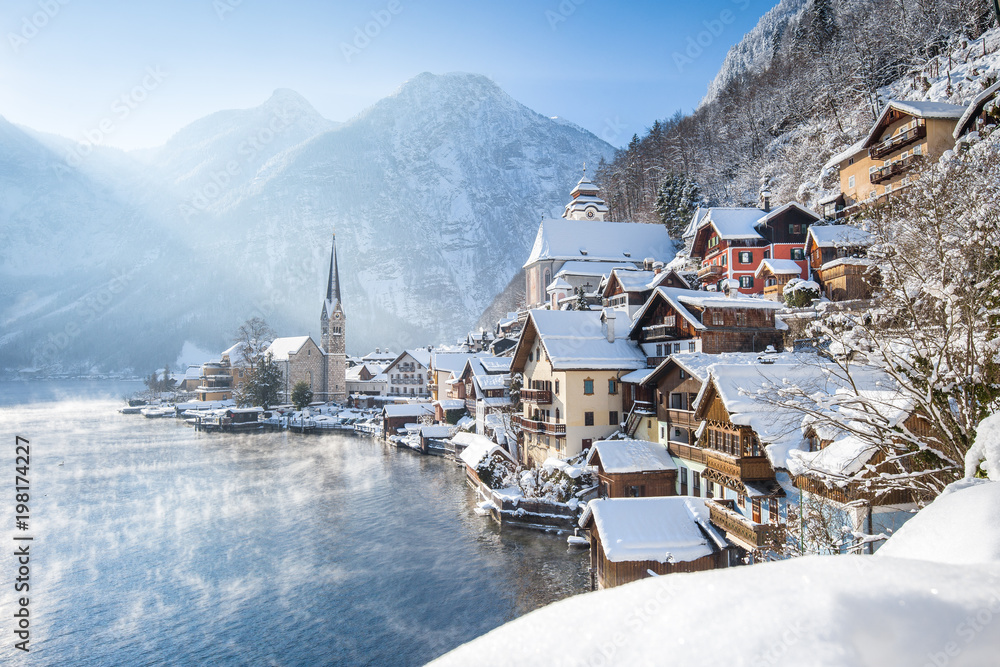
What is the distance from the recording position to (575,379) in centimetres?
3338

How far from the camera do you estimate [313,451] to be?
59156 millimetres

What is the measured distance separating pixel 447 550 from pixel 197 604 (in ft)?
37.3

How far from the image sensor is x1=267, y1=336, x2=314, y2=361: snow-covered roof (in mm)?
99281

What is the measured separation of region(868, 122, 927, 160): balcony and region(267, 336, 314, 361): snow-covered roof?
9084 centimetres

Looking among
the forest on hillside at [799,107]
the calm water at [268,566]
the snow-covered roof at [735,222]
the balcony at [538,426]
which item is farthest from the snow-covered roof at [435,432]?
the forest on hillside at [799,107]

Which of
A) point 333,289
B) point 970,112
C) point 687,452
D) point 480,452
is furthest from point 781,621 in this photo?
point 333,289

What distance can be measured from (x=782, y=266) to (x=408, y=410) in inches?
1914

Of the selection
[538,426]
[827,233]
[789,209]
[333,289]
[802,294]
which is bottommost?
[538,426]

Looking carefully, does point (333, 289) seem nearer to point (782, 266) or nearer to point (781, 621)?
point (782, 266)

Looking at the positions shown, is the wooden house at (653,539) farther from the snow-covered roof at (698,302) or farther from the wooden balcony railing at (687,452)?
the snow-covered roof at (698,302)

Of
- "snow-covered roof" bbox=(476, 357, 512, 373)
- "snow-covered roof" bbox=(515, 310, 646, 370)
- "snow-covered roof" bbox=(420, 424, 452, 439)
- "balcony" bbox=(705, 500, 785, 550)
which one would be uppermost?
"snow-covered roof" bbox=(515, 310, 646, 370)

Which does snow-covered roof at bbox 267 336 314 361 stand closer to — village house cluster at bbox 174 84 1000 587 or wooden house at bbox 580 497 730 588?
village house cluster at bbox 174 84 1000 587

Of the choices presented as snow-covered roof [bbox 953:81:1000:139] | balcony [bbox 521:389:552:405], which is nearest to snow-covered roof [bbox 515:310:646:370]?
balcony [bbox 521:389:552:405]

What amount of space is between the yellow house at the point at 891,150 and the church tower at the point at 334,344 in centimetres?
8579
